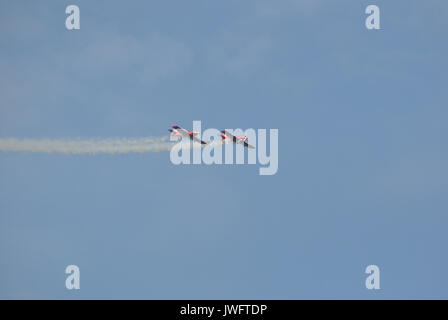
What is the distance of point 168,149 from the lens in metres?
188

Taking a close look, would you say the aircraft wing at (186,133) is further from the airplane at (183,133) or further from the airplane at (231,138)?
the airplane at (231,138)

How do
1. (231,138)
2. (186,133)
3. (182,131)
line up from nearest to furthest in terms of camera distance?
(182,131) → (186,133) → (231,138)

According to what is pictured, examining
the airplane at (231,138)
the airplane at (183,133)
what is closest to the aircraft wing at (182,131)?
the airplane at (183,133)

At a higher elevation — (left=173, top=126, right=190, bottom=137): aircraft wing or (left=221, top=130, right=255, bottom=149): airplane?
(left=173, top=126, right=190, bottom=137): aircraft wing

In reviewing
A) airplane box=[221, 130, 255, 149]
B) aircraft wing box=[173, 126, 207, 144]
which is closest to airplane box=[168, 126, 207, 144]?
aircraft wing box=[173, 126, 207, 144]

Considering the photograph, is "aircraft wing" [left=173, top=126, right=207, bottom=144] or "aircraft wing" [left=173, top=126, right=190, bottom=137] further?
"aircraft wing" [left=173, top=126, right=207, bottom=144]

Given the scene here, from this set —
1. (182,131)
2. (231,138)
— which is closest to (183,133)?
(182,131)

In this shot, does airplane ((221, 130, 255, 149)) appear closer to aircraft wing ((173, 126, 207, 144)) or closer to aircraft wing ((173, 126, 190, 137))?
aircraft wing ((173, 126, 207, 144))

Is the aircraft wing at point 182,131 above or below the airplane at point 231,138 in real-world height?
above

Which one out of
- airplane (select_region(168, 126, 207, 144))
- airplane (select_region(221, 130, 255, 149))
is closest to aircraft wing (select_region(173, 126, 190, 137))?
airplane (select_region(168, 126, 207, 144))

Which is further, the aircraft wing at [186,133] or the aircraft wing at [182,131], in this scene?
the aircraft wing at [186,133]

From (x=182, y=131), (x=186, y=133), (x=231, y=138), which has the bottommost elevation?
(x=231, y=138)

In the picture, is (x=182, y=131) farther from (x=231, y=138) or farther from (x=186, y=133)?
(x=231, y=138)
